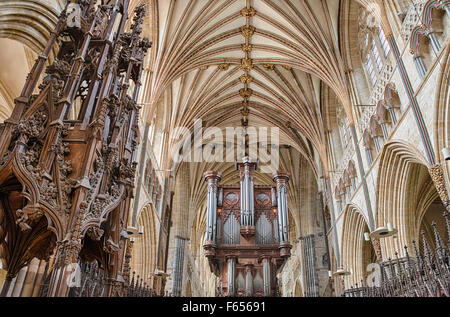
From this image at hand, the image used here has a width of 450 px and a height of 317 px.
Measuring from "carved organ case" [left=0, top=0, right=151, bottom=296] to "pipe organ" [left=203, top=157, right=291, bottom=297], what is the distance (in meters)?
10.5

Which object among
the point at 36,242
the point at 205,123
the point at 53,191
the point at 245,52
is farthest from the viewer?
the point at 205,123

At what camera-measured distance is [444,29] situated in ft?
28.7

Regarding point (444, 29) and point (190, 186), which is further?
point (190, 186)

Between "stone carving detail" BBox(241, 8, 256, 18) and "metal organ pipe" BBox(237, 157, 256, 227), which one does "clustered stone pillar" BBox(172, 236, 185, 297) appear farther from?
"stone carving detail" BBox(241, 8, 256, 18)

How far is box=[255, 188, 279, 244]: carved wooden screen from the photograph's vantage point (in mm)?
16297

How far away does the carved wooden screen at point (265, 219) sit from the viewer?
1630 centimetres

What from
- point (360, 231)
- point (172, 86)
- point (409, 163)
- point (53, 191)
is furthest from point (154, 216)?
point (53, 191)

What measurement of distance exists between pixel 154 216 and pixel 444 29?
12.8 m

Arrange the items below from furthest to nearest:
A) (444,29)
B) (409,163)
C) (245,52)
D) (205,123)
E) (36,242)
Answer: (205,123)
(245,52)
(409,163)
(444,29)
(36,242)

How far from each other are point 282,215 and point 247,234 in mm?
2012

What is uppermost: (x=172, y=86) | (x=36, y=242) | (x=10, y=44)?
(x=172, y=86)

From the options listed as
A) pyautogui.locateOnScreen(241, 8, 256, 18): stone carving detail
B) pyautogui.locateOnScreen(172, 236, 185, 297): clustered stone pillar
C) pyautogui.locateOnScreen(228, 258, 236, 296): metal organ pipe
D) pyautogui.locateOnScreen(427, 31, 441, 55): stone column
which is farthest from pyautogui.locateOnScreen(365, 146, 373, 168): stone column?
pyautogui.locateOnScreen(172, 236, 185, 297): clustered stone pillar

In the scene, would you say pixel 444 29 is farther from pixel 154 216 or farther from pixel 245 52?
pixel 154 216

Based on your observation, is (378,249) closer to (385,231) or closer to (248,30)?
(385,231)
